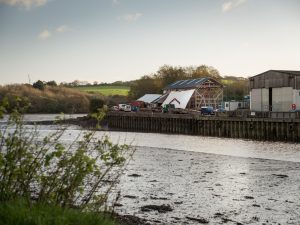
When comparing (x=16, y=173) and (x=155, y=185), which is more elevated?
(x=16, y=173)

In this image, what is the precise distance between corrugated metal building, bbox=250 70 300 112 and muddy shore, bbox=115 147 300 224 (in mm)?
26287

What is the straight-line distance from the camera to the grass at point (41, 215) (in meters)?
5.90

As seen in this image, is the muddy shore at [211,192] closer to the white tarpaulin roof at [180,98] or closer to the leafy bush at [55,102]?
the white tarpaulin roof at [180,98]

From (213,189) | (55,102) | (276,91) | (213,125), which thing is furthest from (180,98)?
(213,189)

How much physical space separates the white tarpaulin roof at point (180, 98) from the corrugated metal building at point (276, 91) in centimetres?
1789

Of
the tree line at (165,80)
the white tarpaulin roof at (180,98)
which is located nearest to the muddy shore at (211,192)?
the white tarpaulin roof at (180,98)

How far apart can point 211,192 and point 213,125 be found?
1353 inches

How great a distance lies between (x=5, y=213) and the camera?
6.06 meters

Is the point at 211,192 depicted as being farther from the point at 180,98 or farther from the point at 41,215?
the point at 180,98

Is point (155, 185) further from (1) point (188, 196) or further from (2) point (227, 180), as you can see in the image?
(2) point (227, 180)

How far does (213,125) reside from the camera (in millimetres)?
48750

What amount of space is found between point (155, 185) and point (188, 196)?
224 centimetres

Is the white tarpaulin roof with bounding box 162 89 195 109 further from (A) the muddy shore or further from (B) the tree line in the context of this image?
(A) the muddy shore

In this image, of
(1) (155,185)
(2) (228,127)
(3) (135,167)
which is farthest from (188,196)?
(2) (228,127)
